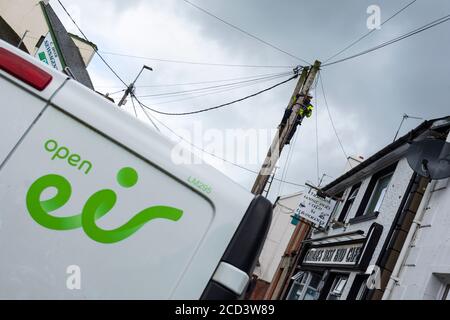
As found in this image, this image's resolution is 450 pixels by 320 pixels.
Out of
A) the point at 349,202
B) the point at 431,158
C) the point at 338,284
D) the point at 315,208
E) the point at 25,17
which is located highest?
the point at 25,17

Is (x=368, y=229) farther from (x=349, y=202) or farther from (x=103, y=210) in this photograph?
(x=103, y=210)

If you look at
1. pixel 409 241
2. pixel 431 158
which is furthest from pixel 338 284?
pixel 431 158

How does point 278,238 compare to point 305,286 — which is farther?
point 278,238

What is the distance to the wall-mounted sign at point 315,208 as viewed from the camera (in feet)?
51.8

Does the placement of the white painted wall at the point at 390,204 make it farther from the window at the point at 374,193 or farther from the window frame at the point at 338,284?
the window at the point at 374,193

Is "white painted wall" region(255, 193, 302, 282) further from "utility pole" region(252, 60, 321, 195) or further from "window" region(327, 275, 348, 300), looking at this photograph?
"window" region(327, 275, 348, 300)

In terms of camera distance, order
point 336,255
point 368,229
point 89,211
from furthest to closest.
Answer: point 336,255 < point 368,229 < point 89,211

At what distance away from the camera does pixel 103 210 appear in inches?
76.9

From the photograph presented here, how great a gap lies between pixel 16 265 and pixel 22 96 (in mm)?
736

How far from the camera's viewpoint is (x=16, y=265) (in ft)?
6.28

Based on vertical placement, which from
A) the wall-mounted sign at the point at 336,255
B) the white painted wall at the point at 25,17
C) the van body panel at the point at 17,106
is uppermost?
the white painted wall at the point at 25,17

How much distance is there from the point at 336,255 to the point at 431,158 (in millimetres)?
5529

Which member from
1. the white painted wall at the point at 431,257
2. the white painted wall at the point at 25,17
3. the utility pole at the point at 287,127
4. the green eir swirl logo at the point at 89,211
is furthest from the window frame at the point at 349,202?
the white painted wall at the point at 25,17

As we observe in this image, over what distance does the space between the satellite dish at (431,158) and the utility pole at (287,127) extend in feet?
17.3
